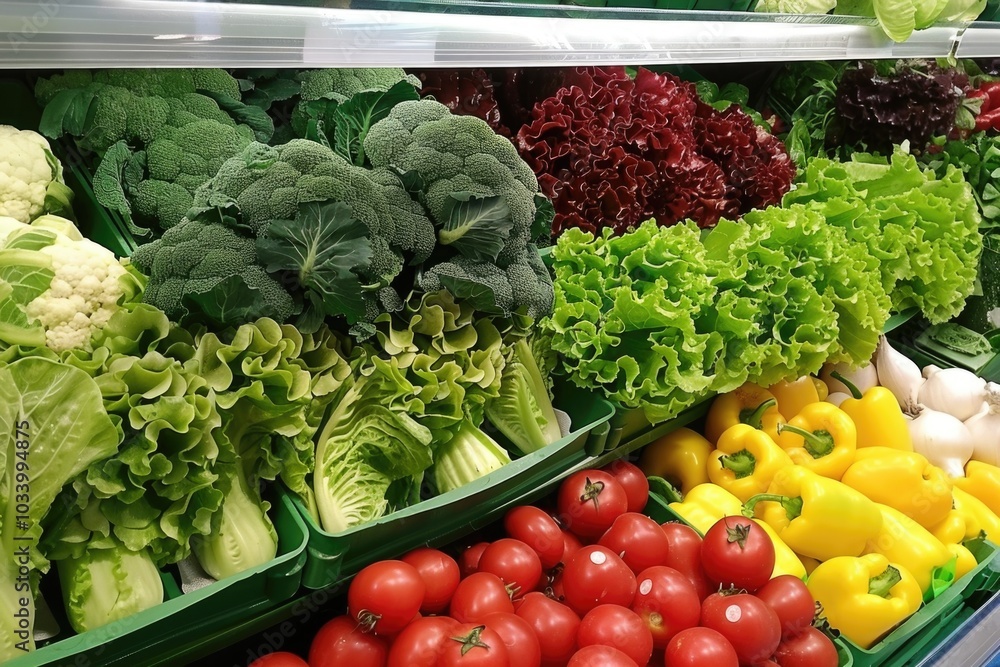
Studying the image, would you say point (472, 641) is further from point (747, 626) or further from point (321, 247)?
point (321, 247)

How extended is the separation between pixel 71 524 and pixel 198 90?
95 cm

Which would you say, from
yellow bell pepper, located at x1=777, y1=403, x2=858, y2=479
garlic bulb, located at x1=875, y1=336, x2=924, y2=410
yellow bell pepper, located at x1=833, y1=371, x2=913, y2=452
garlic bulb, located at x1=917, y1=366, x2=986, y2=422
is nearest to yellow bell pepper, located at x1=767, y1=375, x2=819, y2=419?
yellow bell pepper, located at x1=777, y1=403, x2=858, y2=479

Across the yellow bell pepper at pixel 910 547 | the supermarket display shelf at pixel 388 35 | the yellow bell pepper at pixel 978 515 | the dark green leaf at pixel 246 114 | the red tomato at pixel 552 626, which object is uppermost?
the supermarket display shelf at pixel 388 35

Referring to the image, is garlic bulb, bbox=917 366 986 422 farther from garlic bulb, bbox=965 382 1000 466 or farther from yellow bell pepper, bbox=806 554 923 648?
yellow bell pepper, bbox=806 554 923 648

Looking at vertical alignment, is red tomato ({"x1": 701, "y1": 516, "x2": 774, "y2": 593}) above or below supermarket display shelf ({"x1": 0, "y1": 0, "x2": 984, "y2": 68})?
below

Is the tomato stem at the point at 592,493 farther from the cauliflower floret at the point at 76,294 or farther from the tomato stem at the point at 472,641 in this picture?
the cauliflower floret at the point at 76,294

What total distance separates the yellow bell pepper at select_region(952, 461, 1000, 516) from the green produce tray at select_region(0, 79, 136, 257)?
7.73 feet

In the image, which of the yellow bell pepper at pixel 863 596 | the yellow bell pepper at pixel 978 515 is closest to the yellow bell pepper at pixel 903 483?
the yellow bell pepper at pixel 978 515

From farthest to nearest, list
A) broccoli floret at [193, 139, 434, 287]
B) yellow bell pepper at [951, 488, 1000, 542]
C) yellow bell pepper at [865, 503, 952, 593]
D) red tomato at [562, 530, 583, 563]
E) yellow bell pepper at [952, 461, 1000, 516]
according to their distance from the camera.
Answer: yellow bell pepper at [952, 461, 1000, 516] → yellow bell pepper at [951, 488, 1000, 542] → yellow bell pepper at [865, 503, 952, 593] → red tomato at [562, 530, 583, 563] → broccoli floret at [193, 139, 434, 287]

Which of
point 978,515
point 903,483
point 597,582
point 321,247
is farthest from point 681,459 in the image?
point 321,247

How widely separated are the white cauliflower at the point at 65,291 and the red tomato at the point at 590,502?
3.05 feet

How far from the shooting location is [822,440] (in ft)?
6.57

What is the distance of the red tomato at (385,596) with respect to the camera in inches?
45.9

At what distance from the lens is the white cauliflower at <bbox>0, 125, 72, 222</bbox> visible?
51.0 inches
